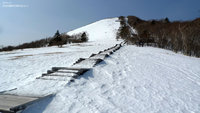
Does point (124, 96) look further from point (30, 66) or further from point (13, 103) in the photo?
point (30, 66)

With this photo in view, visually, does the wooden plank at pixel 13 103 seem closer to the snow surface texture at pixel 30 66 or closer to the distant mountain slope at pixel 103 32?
the snow surface texture at pixel 30 66

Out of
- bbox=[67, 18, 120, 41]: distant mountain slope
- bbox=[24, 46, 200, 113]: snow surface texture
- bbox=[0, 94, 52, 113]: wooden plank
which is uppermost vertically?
bbox=[67, 18, 120, 41]: distant mountain slope

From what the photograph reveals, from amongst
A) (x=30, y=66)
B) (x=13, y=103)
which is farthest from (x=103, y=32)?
(x=13, y=103)

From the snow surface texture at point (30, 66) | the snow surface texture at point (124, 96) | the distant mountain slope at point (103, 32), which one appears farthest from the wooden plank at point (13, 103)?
the distant mountain slope at point (103, 32)

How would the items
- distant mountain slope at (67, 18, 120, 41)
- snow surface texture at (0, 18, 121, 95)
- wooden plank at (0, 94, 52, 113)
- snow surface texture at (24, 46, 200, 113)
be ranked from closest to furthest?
wooden plank at (0, 94, 52, 113), snow surface texture at (24, 46, 200, 113), snow surface texture at (0, 18, 121, 95), distant mountain slope at (67, 18, 120, 41)

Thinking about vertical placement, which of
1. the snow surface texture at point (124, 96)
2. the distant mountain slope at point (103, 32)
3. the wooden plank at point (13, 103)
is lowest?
the snow surface texture at point (124, 96)

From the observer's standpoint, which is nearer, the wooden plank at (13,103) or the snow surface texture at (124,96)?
the wooden plank at (13,103)

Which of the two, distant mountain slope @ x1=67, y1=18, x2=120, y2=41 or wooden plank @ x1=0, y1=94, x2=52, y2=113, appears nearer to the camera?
wooden plank @ x1=0, y1=94, x2=52, y2=113

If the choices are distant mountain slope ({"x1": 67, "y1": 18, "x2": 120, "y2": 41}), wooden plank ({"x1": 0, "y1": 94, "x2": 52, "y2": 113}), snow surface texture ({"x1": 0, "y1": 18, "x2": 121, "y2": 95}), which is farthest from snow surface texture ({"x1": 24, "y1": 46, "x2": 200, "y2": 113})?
distant mountain slope ({"x1": 67, "y1": 18, "x2": 120, "y2": 41})

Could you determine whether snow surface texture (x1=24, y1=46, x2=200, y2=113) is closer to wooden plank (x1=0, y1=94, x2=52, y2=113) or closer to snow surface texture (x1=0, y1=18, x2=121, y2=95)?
wooden plank (x1=0, y1=94, x2=52, y2=113)

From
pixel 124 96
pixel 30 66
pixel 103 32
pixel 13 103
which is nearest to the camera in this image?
pixel 13 103

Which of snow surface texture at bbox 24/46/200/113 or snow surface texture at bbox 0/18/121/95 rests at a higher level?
snow surface texture at bbox 0/18/121/95

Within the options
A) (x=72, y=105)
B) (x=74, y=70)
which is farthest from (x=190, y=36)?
(x=72, y=105)

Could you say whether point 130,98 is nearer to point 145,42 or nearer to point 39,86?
point 39,86
